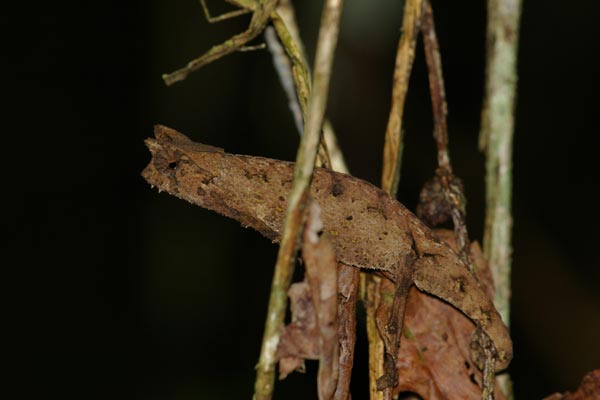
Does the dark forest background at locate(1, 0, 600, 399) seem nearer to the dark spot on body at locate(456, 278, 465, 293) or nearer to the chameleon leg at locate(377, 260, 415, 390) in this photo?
the dark spot on body at locate(456, 278, 465, 293)

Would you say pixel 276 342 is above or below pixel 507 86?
below

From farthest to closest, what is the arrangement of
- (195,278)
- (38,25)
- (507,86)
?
(195,278) < (38,25) < (507,86)

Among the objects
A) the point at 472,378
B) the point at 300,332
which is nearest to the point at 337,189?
the point at 300,332

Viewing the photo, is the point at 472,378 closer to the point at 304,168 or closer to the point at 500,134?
the point at 500,134

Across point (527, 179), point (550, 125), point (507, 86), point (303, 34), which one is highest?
point (303, 34)

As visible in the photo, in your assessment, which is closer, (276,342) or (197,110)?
(276,342)

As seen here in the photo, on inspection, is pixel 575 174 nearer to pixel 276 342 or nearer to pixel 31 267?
pixel 31 267

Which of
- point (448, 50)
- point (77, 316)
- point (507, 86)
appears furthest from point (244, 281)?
point (507, 86)

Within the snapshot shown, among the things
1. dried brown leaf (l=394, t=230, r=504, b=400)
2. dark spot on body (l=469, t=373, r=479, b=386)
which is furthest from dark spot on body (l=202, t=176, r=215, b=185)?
dark spot on body (l=469, t=373, r=479, b=386)
